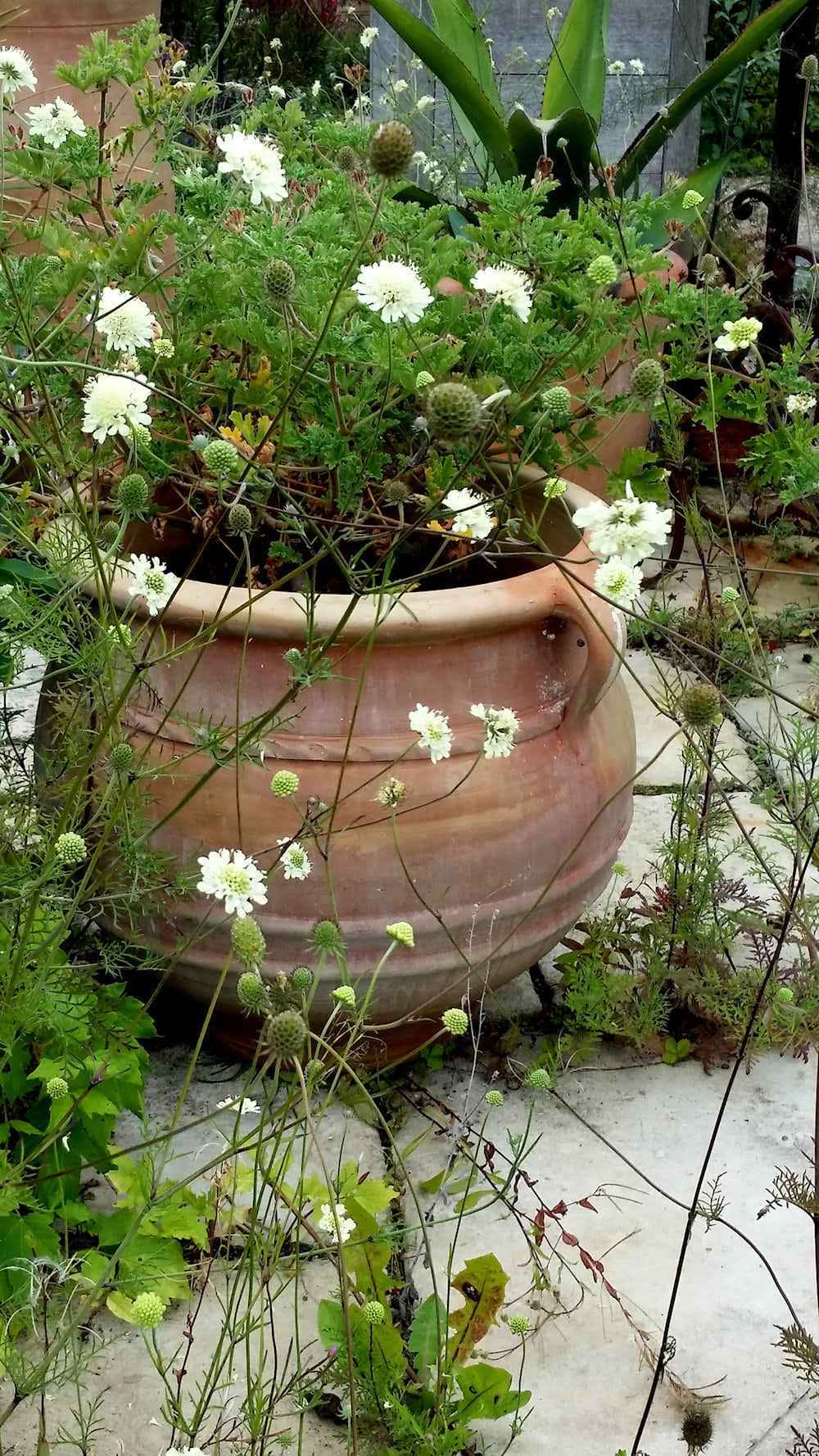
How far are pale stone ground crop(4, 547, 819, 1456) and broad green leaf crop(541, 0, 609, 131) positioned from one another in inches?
104

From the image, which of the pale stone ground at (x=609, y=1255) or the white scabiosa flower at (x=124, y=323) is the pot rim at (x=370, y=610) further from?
the white scabiosa flower at (x=124, y=323)

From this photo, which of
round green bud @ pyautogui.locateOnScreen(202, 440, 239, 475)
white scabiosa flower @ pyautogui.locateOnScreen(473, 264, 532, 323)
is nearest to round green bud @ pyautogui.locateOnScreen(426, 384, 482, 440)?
round green bud @ pyautogui.locateOnScreen(202, 440, 239, 475)

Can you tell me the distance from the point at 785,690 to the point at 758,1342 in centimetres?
188

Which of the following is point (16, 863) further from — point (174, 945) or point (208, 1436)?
point (208, 1436)

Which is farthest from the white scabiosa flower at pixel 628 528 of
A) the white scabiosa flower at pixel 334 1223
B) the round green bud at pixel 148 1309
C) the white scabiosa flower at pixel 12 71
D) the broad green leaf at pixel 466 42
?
the broad green leaf at pixel 466 42

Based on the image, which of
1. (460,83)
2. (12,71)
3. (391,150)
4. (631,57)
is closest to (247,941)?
(391,150)

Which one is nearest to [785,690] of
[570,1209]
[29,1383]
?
[570,1209]

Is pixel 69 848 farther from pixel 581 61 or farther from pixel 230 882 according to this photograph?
pixel 581 61

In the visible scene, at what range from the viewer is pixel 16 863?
1.63m

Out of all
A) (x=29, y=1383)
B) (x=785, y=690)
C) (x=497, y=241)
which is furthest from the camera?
(x=785, y=690)

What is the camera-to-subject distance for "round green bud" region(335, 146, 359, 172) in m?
1.97

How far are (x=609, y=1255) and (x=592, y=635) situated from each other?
2.45ft

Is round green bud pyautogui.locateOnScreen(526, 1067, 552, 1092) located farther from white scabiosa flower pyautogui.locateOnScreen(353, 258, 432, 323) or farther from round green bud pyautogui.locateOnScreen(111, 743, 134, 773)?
white scabiosa flower pyautogui.locateOnScreen(353, 258, 432, 323)

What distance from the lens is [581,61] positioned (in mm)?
3971
